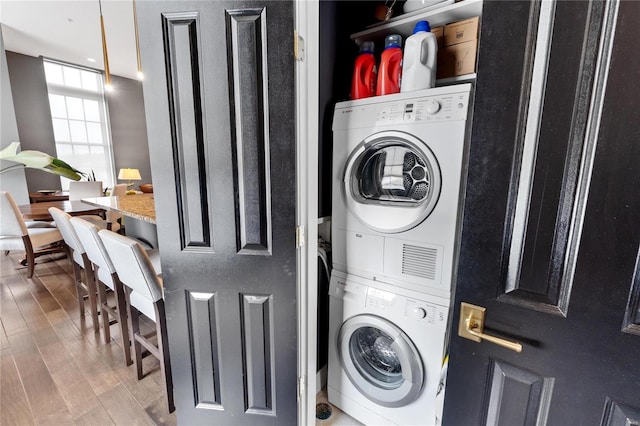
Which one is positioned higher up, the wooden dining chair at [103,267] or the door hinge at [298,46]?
the door hinge at [298,46]

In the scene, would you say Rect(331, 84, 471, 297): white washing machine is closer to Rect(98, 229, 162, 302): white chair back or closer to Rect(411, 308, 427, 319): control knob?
Rect(411, 308, 427, 319): control knob

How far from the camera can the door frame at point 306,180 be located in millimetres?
969

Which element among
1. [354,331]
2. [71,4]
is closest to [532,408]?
[354,331]

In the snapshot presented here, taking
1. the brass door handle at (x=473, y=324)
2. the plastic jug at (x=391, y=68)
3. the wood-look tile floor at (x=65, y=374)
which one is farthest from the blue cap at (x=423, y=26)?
the wood-look tile floor at (x=65, y=374)

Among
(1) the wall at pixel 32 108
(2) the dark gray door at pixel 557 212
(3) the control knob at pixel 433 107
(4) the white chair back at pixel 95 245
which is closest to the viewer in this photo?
(2) the dark gray door at pixel 557 212

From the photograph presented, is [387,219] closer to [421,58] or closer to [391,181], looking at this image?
[391,181]

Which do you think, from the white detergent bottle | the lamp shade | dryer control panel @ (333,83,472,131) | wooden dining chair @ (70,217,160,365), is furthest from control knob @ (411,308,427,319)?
the lamp shade

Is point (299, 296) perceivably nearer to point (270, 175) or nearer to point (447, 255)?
point (270, 175)

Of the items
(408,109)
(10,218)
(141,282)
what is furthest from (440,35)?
(10,218)

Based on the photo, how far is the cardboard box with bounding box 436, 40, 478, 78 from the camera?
118 cm

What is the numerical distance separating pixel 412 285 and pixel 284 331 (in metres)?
0.59

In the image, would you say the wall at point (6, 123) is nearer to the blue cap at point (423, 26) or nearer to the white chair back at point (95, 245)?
the white chair back at point (95, 245)

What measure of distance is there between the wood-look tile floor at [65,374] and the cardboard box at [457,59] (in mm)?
2247

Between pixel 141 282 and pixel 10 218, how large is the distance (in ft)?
8.98
